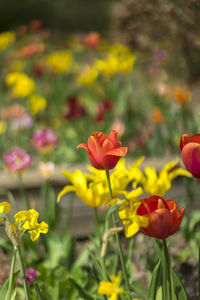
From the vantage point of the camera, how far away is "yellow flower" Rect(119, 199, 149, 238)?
33.1 inches

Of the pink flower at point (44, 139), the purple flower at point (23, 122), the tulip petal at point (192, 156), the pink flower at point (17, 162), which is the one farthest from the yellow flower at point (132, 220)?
the purple flower at point (23, 122)

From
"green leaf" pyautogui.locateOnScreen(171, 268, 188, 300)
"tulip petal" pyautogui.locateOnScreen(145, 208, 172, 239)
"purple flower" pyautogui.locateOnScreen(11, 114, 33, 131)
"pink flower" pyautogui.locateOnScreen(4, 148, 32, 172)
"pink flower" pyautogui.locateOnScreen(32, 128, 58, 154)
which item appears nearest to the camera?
"tulip petal" pyautogui.locateOnScreen(145, 208, 172, 239)

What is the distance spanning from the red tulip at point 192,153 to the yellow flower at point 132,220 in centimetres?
14

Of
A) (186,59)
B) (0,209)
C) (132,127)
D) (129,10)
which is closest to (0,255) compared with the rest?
(0,209)

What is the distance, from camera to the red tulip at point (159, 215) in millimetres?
832

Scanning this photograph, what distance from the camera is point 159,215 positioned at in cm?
83

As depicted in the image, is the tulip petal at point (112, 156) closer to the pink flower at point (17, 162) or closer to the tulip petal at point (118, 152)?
the tulip petal at point (118, 152)

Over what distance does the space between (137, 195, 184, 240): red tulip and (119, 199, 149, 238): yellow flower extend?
0.04 feet

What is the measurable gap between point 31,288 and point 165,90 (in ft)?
5.87

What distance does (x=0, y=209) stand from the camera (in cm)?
90

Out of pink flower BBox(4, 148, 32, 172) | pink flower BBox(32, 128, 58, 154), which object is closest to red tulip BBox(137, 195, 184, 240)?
pink flower BBox(4, 148, 32, 172)

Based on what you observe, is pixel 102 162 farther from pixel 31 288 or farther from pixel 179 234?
pixel 179 234

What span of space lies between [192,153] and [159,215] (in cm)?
17

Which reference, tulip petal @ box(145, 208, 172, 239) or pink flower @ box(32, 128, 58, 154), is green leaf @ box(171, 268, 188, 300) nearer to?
tulip petal @ box(145, 208, 172, 239)
